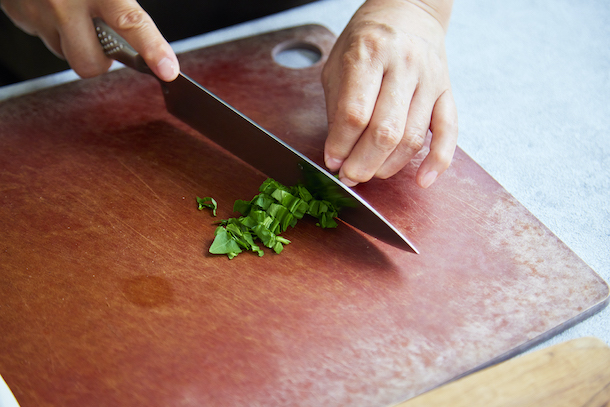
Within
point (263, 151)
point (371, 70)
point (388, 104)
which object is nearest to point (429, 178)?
point (388, 104)

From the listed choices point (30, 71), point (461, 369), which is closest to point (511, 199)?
point (461, 369)

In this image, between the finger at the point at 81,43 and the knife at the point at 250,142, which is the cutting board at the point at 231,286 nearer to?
the knife at the point at 250,142

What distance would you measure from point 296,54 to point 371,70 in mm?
572

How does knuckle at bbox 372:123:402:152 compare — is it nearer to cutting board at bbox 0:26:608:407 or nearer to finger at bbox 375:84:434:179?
finger at bbox 375:84:434:179

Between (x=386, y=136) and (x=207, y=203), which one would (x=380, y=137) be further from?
(x=207, y=203)

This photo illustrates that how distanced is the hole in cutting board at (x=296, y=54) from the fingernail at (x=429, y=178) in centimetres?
69

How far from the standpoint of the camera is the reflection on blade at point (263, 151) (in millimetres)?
1062

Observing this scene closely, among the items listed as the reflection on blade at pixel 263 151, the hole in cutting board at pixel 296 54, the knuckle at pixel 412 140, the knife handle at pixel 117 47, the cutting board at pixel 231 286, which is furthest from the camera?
the hole in cutting board at pixel 296 54

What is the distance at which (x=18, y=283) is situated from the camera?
1054 millimetres

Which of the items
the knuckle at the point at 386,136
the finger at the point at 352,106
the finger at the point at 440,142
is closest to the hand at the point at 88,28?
the finger at the point at 352,106

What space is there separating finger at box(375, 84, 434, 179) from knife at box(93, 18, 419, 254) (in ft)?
0.55

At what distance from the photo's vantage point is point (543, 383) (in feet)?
2.76

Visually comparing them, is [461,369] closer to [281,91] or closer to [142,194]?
[142,194]

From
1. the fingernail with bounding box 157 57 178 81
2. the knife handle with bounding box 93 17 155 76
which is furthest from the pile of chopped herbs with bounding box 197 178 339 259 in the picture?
the knife handle with bounding box 93 17 155 76
